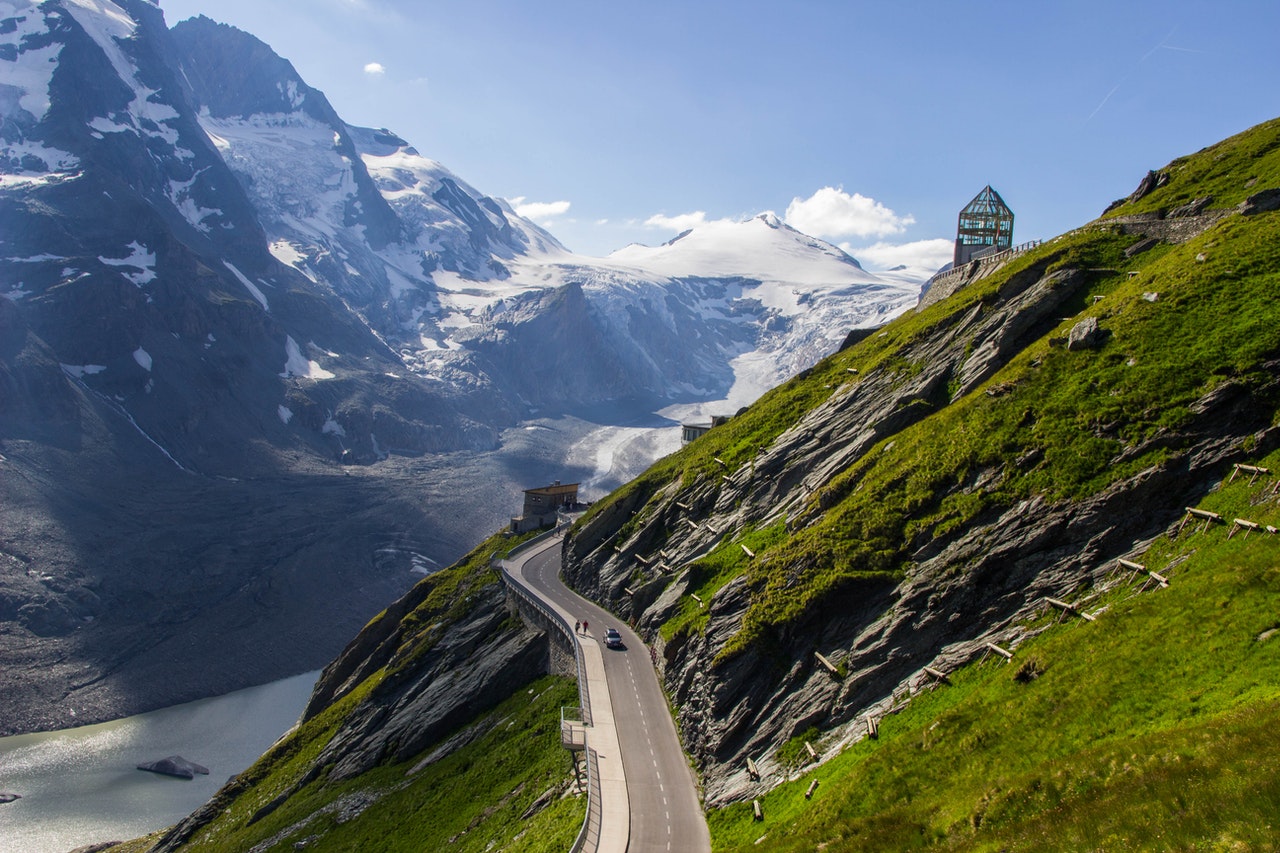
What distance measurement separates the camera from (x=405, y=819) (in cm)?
5247

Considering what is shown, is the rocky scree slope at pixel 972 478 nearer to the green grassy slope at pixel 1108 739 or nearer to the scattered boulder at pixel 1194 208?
the scattered boulder at pixel 1194 208

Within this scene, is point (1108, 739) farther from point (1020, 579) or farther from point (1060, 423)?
point (1060, 423)

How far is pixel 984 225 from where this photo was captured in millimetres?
81250

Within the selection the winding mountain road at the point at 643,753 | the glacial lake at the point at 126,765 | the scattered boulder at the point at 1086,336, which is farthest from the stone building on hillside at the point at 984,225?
the glacial lake at the point at 126,765

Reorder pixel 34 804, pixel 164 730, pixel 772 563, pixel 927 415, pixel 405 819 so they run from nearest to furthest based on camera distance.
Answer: pixel 772 563, pixel 927 415, pixel 405 819, pixel 34 804, pixel 164 730

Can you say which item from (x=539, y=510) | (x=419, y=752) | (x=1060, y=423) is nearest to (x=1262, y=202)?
(x=1060, y=423)

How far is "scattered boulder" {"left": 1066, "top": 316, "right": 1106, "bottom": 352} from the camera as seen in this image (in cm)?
3872

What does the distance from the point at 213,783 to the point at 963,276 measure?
378 feet

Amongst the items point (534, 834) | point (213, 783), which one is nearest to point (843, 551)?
point (534, 834)

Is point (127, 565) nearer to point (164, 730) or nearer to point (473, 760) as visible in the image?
point (164, 730)

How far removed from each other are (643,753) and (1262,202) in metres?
45.4

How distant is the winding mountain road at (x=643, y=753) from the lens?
31688 mm

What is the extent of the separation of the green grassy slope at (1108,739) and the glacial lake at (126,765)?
104599mm

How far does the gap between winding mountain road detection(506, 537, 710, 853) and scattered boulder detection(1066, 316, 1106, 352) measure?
89.2 ft
